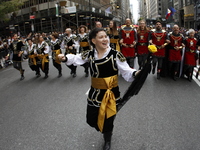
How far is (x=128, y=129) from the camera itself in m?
4.21

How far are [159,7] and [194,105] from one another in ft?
478

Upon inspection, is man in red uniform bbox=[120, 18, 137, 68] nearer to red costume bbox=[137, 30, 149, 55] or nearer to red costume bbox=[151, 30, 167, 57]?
red costume bbox=[137, 30, 149, 55]

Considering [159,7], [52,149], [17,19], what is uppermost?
[159,7]

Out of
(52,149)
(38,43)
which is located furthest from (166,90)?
(38,43)

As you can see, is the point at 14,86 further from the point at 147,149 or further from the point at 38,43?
the point at 147,149

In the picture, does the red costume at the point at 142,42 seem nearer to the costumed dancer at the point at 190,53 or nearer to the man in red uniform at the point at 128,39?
the man in red uniform at the point at 128,39

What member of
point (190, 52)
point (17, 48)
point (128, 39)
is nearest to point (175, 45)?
point (190, 52)

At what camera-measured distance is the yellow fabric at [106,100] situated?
3.22 m

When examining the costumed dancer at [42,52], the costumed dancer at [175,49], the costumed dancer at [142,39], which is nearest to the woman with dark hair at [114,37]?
the costumed dancer at [142,39]

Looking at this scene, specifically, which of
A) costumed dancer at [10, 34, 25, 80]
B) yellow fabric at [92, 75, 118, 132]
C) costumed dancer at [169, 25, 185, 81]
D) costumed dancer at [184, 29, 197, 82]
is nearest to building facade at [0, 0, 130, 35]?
costumed dancer at [10, 34, 25, 80]

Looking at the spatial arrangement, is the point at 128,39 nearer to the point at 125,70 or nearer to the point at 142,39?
the point at 142,39

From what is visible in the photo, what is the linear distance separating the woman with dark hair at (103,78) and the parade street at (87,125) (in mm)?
641

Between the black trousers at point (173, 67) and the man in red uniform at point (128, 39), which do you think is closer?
the black trousers at point (173, 67)

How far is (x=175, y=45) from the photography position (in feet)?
25.9
